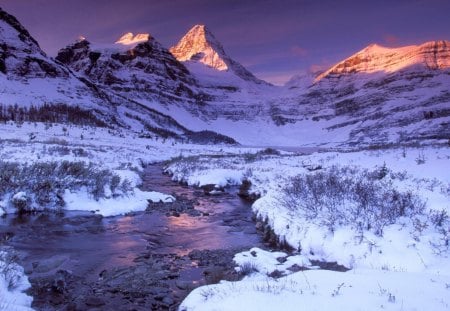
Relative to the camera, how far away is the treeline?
97.1 metres

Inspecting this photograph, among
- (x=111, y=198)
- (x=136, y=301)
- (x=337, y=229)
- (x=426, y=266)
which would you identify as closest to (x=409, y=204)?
(x=337, y=229)

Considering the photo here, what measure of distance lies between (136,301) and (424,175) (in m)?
13.8

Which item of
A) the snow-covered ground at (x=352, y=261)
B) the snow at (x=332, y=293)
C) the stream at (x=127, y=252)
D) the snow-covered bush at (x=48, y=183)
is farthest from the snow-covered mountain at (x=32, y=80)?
the snow at (x=332, y=293)

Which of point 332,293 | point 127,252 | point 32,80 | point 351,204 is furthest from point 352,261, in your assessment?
point 32,80

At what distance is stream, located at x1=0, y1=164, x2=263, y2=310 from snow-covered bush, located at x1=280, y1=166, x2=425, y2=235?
6.61ft

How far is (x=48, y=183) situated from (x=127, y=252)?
6.77m

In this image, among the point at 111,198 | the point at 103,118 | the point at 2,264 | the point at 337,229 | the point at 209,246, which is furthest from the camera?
the point at 103,118

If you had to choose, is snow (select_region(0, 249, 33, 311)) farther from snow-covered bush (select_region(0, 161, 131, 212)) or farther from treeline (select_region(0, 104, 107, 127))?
treeline (select_region(0, 104, 107, 127))

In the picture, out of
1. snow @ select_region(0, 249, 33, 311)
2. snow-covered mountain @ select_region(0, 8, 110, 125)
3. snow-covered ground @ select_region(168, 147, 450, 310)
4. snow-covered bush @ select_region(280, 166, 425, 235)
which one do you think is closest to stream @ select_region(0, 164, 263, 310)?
snow @ select_region(0, 249, 33, 311)

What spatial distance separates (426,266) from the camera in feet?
30.8

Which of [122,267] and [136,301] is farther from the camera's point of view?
[122,267]

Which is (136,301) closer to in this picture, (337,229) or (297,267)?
(297,267)

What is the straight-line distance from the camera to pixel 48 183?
17547 mm

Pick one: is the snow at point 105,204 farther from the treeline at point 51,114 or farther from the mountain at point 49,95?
the mountain at point 49,95
